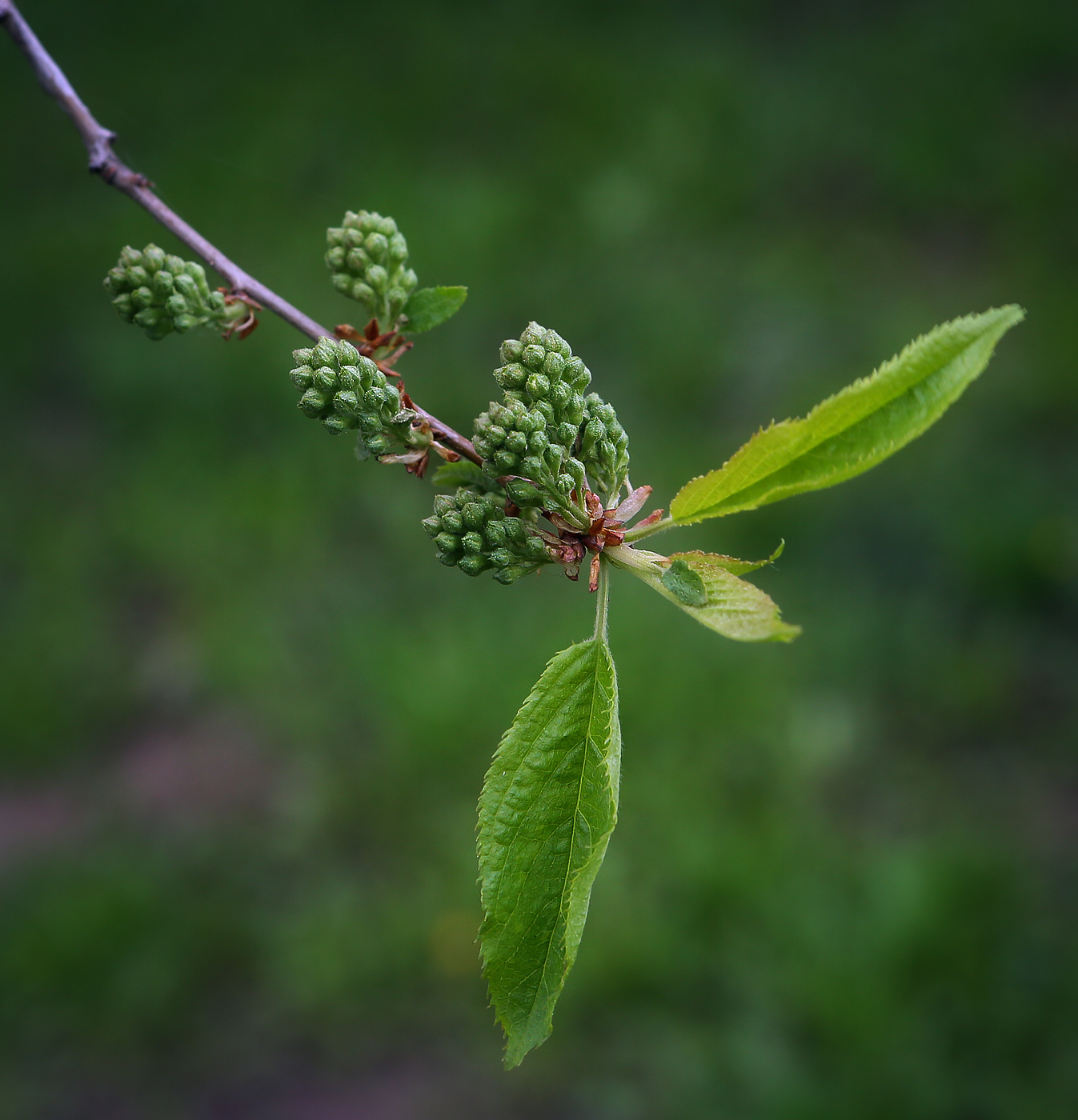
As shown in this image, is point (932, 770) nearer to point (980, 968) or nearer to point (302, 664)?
point (980, 968)

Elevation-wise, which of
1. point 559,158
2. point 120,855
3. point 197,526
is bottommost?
point 120,855

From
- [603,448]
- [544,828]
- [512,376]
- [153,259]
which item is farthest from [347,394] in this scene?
[544,828]

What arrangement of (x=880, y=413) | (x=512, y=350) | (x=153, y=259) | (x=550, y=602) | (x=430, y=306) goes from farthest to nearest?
(x=550, y=602) → (x=430, y=306) → (x=153, y=259) → (x=512, y=350) → (x=880, y=413)

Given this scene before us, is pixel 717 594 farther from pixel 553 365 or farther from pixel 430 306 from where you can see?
pixel 430 306

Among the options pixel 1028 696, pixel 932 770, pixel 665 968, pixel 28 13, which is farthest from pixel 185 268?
pixel 28 13

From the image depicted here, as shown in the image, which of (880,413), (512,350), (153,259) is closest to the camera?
(880,413)

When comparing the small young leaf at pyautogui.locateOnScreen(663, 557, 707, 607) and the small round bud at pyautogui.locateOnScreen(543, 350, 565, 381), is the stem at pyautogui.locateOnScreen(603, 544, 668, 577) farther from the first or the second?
the small round bud at pyautogui.locateOnScreen(543, 350, 565, 381)
